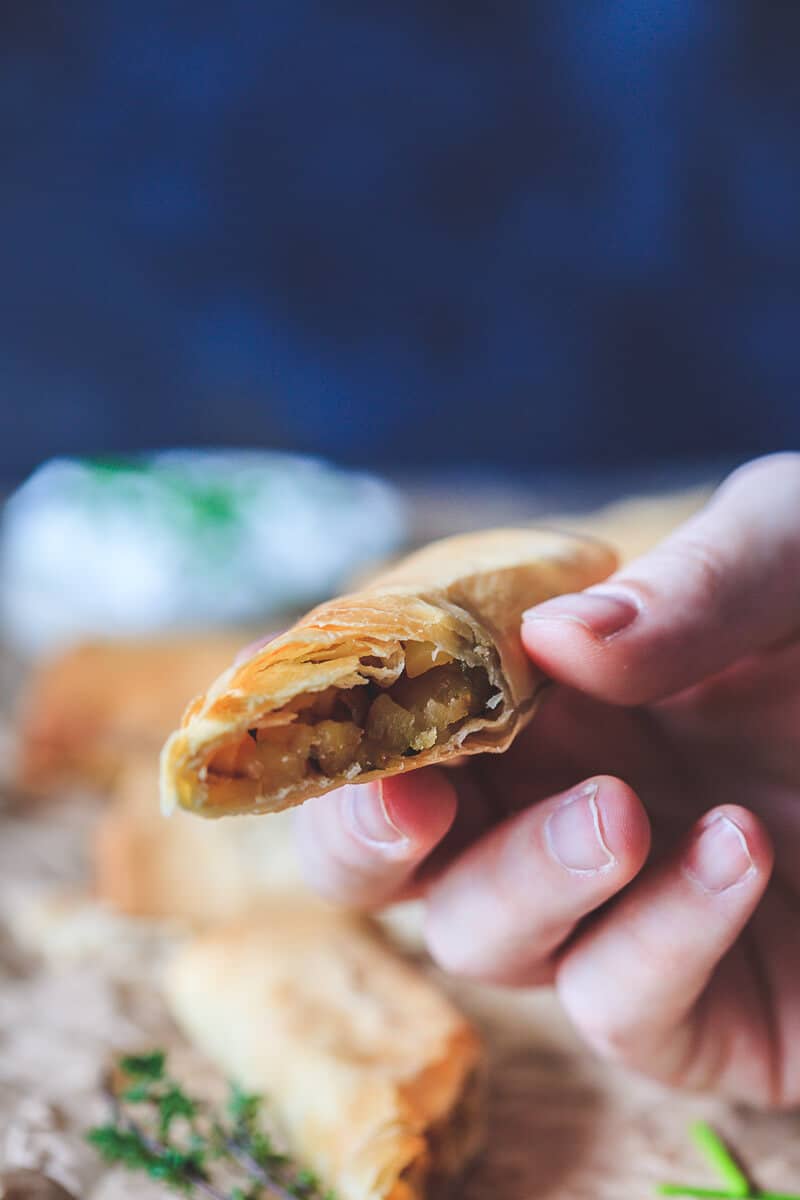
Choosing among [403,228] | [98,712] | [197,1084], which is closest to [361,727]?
[197,1084]

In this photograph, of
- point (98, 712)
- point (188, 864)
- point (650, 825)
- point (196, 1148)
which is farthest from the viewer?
point (98, 712)

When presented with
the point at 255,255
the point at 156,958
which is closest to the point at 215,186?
the point at 255,255

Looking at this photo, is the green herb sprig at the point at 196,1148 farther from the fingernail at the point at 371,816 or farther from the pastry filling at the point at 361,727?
the pastry filling at the point at 361,727

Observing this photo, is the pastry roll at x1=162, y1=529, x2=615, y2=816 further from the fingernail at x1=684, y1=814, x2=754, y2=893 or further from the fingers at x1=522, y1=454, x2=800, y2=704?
the fingernail at x1=684, y1=814, x2=754, y2=893

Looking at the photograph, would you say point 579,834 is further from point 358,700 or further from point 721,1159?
point 721,1159

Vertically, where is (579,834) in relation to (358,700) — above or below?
below

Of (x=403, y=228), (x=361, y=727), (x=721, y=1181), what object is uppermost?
(x=403, y=228)
